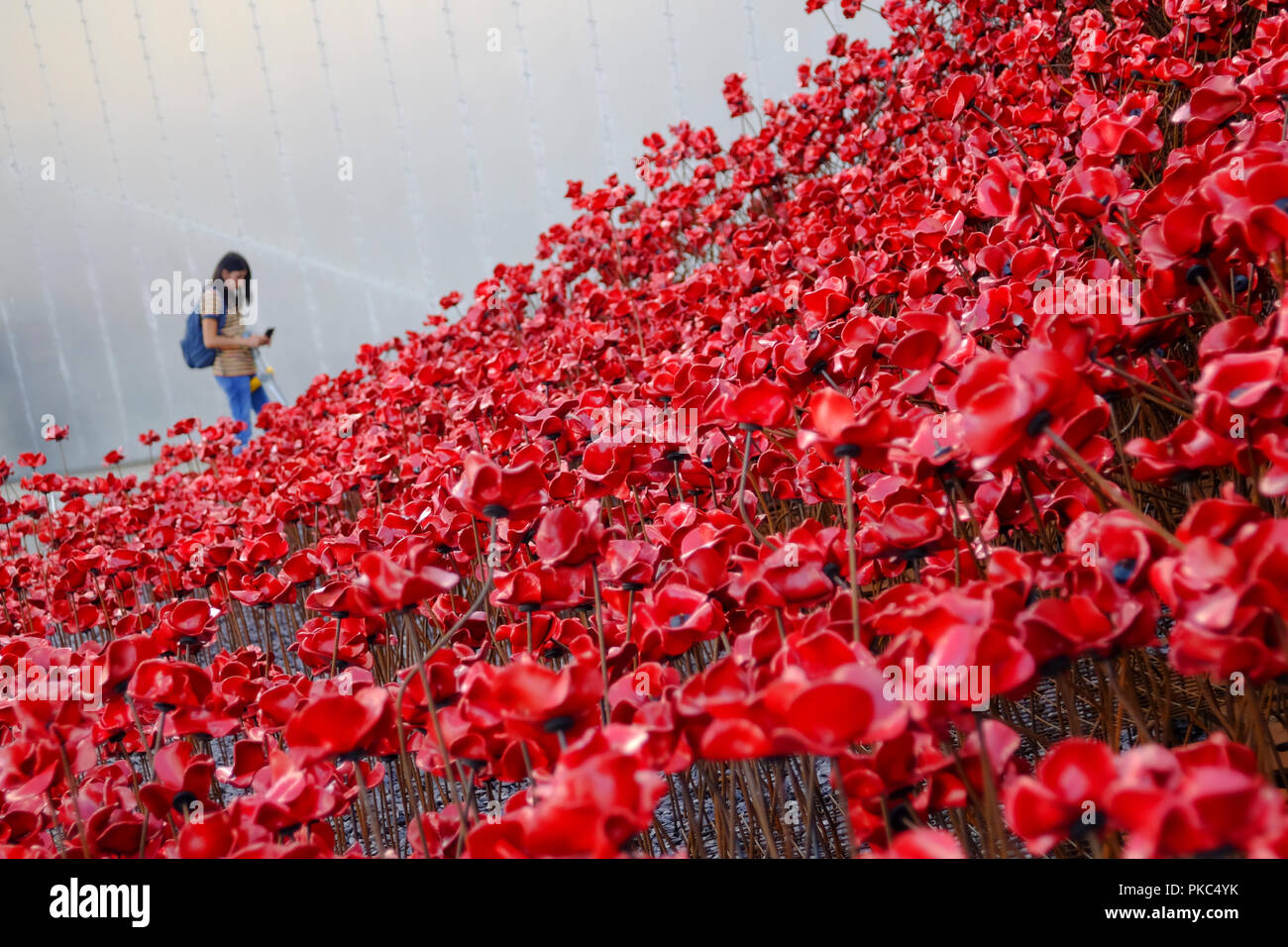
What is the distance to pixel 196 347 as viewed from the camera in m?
6.35

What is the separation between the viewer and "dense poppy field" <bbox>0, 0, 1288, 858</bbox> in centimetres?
52

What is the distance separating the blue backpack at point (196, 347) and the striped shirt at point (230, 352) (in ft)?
0.17

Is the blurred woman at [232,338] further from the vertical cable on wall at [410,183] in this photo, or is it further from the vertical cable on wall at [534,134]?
the vertical cable on wall at [534,134]

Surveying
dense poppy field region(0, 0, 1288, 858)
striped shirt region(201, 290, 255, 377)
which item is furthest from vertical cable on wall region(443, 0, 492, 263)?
dense poppy field region(0, 0, 1288, 858)

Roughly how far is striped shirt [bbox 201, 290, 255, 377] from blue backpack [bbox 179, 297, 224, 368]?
0.17 feet

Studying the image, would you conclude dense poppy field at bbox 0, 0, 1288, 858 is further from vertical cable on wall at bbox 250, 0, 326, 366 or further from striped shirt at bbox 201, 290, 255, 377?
vertical cable on wall at bbox 250, 0, 326, 366

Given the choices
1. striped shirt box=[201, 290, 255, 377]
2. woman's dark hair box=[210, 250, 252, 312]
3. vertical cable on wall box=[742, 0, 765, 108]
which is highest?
vertical cable on wall box=[742, 0, 765, 108]

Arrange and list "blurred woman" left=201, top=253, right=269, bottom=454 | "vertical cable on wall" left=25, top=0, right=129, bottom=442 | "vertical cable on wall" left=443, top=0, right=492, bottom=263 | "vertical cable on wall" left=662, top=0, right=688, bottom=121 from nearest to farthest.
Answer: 1. "blurred woman" left=201, top=253, right=269, bottom=454
2. "vertical cable on wall" left=662, top=0, right=688, bottom=121
3. "vertical cable on wall" left=443, top=0, right=492, bottom=263
4. "vertical cable on wall" left=25, top=0, right=129, bottom=442

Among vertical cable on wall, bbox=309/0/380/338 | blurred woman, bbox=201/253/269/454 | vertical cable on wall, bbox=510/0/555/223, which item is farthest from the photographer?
vertical cable on wall, bbox=309/0/380/338

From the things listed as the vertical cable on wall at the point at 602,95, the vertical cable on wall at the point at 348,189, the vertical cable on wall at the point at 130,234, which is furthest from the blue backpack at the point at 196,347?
the vertical cable on wall at the point at 130,234

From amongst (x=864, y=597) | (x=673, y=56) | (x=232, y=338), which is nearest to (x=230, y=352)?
(x=232, y=338)

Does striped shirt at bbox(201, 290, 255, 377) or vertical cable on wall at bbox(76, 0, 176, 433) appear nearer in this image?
striped shirt at bbox(201, 290, 255, 377)
